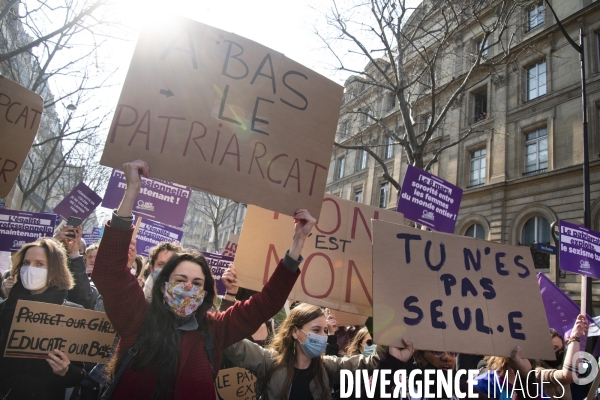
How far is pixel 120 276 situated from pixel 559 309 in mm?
4548

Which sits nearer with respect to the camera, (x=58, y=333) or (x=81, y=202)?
(x=58, y=333)

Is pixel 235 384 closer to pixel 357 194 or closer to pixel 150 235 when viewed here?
pixel 150 235

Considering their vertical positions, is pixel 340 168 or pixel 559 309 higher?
pixel 340 168

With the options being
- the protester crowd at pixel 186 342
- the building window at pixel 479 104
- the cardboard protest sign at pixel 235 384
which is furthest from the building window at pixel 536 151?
the cardboard protest sign at pixel 235 384

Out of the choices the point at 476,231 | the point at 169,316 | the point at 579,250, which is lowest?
the point at 169,316

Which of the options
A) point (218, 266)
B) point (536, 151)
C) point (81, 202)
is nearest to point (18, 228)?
point (81, 202)

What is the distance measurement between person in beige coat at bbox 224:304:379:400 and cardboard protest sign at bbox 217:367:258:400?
0.38 meters

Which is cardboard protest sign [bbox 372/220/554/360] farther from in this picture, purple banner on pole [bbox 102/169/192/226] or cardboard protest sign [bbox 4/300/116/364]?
purple banner on pole [bbox 102/169/192/226]

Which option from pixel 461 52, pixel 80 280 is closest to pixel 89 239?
pixel 80 280

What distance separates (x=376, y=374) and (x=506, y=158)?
712 inches

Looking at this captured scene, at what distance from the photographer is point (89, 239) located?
1029 cm

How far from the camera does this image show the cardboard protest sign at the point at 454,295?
2.41m

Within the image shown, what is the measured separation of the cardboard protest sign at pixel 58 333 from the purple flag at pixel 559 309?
4.21 metres

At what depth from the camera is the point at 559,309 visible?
15.0 feet
